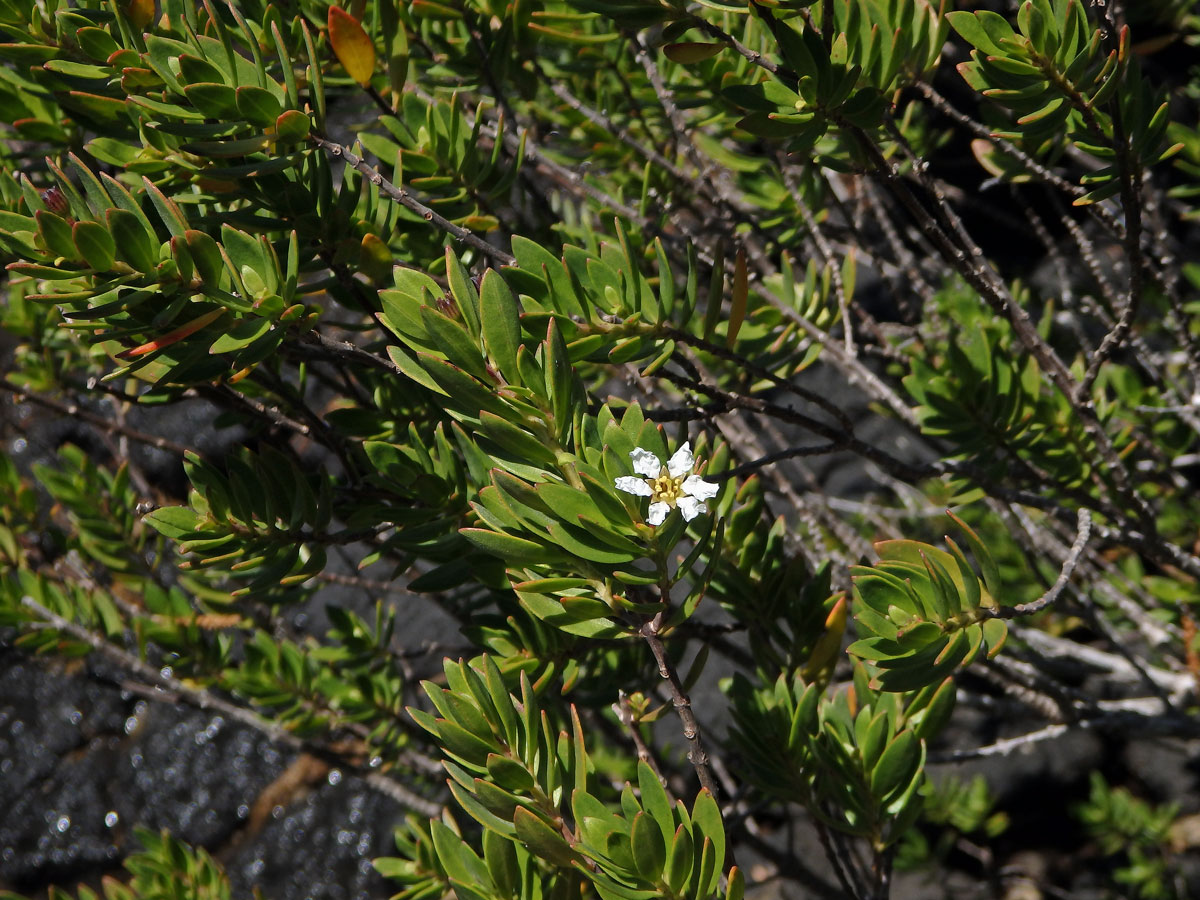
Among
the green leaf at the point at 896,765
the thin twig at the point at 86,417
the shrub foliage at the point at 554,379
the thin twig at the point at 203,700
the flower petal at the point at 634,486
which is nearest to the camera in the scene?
the flower petal at the point at 634,486

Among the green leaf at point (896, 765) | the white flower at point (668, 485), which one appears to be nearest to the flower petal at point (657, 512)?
the white flower at point (668, 485)

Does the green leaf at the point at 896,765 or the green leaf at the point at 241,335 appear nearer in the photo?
the green leaf at the point at 241,335

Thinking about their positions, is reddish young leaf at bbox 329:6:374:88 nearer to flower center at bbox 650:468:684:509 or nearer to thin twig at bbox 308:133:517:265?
thin twig at bbox 308:133:517:265

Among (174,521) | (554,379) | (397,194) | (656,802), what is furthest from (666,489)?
(174,521)

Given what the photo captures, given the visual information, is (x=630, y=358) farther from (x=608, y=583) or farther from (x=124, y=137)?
(x=124, y=137)

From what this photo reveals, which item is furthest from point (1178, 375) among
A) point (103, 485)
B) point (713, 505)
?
point (103, 485)

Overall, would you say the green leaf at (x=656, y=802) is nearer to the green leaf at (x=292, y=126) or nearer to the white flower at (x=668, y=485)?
the white flower at (x=668, y=485)

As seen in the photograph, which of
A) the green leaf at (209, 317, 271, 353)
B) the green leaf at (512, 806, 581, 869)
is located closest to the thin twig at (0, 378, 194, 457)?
the green leaf at (209, 317, 271, 353)
